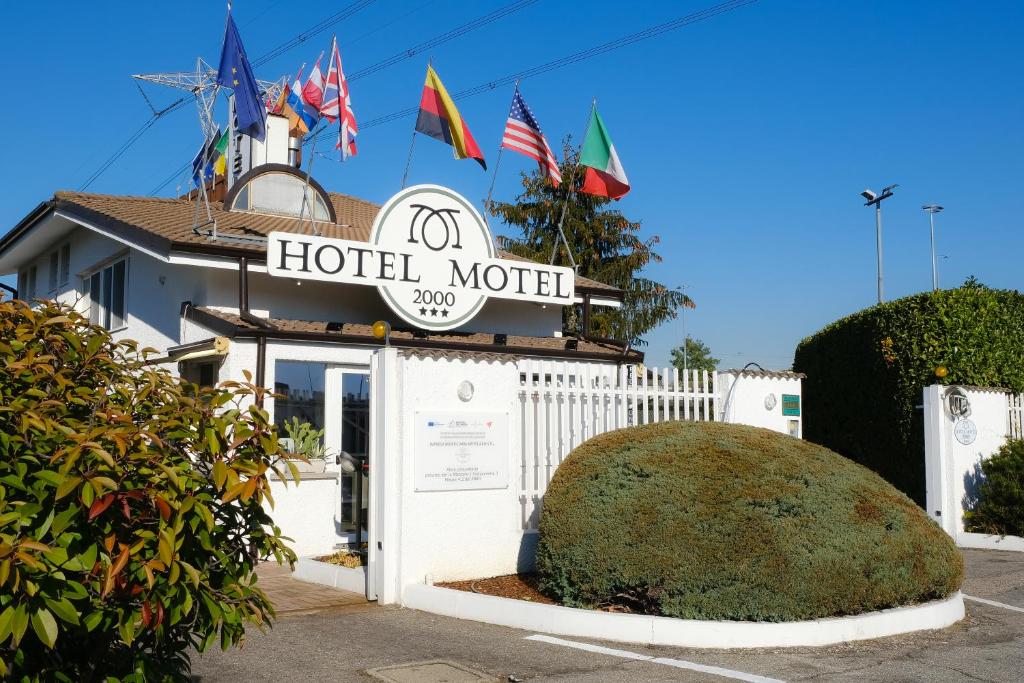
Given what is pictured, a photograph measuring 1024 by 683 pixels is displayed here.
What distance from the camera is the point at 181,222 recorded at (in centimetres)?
1555

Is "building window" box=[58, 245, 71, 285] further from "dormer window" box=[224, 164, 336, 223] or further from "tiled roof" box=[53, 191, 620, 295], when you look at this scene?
"dormer window" box=[224, 164, 336, 223]

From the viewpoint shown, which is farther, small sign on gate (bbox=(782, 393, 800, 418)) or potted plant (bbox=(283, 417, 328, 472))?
potted plant (bbox=(283, 417, 328, 472))

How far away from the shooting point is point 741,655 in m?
7.27

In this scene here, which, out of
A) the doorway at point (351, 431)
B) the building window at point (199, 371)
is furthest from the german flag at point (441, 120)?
the building window at point (199, 371)

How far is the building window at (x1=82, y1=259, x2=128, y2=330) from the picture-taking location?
16609 mm

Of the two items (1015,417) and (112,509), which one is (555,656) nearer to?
(112,509)

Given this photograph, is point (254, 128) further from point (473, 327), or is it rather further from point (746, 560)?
point (746, 560)

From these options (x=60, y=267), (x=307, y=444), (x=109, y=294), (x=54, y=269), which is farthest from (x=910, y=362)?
(x=54, y=269)

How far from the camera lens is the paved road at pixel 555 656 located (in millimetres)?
6629

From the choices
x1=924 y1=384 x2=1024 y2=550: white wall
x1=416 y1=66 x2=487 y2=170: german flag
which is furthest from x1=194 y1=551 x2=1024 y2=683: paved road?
x1=416 y1=66 x2=487 y2=170: german flag

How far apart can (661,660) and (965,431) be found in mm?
9184

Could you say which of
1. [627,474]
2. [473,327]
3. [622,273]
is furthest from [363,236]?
[622,273]

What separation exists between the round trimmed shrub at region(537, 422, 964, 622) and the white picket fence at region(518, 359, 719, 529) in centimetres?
116

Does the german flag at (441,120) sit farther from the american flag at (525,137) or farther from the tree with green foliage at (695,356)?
the tree with green foliage at (695,356)
